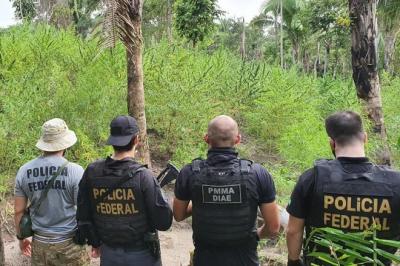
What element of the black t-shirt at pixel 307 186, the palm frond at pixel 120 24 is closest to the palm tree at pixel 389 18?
the palm frond at pixel 120 24

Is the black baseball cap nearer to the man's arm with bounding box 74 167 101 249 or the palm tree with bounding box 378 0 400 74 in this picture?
the man's arm with bounding box 74 167 101 249

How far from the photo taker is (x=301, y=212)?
262 centimetres

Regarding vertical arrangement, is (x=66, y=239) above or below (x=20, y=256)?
above

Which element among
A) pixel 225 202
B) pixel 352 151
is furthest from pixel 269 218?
pixel 352 151

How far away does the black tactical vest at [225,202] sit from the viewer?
2801 millimetres

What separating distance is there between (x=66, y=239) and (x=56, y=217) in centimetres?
20

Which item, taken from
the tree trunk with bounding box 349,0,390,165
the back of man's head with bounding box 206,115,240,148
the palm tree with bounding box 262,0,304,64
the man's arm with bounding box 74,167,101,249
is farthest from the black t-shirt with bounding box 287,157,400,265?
the palm tree with bounding box 262,0,304,64

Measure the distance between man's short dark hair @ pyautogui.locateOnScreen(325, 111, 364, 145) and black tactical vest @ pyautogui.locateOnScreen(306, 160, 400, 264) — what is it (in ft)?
0.54

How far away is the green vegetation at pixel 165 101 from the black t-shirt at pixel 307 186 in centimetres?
343

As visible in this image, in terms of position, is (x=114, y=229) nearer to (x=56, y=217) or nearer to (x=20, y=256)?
(x=56, y=217)

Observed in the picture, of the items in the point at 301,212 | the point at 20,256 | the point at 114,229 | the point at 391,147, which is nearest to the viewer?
the point at 301,212

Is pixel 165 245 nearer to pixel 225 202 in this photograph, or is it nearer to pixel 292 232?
pixel 225 202

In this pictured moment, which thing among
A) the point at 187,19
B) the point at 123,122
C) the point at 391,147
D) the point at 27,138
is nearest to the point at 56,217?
the point at 123,122

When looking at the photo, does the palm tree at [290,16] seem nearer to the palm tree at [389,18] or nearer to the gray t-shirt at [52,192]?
the palm tree at [389,18]
